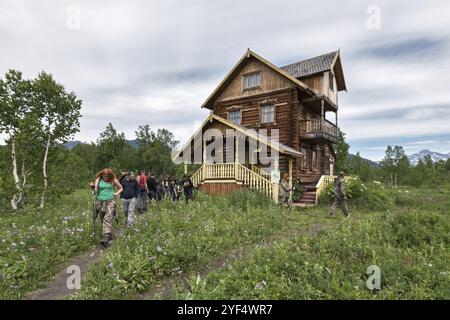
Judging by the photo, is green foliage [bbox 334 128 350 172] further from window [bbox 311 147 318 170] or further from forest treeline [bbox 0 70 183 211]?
forest treeline [bbox 0 70 183 211]

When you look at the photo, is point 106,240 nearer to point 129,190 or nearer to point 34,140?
point 129,190

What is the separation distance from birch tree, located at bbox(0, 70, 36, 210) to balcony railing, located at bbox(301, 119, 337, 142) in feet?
54.8

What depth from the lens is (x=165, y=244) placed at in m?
6.91

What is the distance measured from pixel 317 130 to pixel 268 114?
3645mm

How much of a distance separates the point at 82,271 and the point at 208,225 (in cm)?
387

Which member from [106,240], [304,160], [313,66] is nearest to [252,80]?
[313,66]

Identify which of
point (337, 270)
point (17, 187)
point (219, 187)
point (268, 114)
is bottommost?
point (337, 270)

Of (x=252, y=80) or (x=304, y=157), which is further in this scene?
(x=252, y=80)

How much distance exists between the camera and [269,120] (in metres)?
20.3

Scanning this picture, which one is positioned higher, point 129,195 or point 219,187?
point 129,195

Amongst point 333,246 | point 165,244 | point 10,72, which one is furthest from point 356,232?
point 10,72

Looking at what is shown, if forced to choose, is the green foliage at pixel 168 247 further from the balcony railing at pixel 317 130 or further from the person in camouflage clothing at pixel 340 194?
the balcony railing at pixel 317 130
